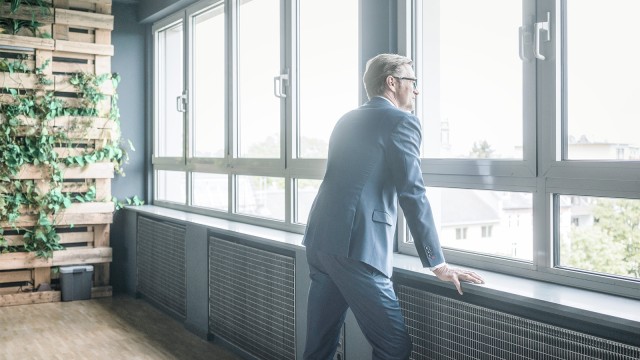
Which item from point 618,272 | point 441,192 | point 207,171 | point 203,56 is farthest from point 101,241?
point 618,272

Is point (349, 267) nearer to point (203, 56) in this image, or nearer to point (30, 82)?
point (203, 56)

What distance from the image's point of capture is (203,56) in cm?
555

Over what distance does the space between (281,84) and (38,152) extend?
2.71 m

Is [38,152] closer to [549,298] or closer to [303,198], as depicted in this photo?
[303,198]

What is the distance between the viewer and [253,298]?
4023 mm

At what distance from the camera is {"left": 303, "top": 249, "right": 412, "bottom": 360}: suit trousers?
245 centimetres

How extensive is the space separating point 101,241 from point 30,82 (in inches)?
61.5

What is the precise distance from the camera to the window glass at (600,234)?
2291 mm

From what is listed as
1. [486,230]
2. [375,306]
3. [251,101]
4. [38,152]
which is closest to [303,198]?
[251,101]

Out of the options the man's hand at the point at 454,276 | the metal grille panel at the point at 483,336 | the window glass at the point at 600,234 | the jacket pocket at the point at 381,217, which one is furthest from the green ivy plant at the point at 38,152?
the window glass at the point at 600,234

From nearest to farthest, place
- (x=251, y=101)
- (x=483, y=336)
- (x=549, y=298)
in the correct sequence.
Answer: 1. (x=549, y=298)
2. (x=483, y=336)
3. (x=251, y=101)

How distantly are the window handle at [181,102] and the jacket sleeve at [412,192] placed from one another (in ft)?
11.8

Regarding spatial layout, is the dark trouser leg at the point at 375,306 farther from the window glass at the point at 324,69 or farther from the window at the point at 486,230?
the window glass at the point at 324,69

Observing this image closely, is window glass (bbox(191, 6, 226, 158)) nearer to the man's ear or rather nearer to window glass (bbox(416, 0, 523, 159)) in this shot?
window glass (bbox(416, 0, 523, 159))
